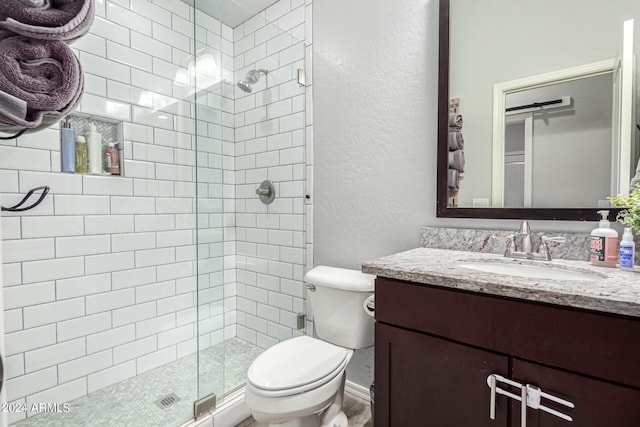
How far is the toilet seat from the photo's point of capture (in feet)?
3.77

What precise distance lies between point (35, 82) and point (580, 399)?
4.88 feet

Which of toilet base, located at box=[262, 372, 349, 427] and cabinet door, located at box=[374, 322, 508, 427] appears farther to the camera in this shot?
toilet base, located at box=[262, 372, 349, 427]

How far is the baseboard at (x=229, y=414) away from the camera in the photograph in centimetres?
146

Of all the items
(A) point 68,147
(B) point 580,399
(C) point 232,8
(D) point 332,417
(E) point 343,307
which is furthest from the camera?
(C) point 232,8

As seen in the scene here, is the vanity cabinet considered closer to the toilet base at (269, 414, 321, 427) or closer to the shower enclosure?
the toilet base at (269, 414, 321, 427)

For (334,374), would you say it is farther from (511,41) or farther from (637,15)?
(637,15)

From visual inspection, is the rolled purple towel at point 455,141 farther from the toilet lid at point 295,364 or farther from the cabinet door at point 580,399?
the toilet lid at point 295,364

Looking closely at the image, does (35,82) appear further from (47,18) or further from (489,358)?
(489,358)

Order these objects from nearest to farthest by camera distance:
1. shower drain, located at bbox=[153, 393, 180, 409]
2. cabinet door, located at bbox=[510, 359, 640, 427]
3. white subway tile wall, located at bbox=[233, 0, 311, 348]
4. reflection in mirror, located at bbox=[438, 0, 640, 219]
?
cabinet door, located at bbox=[510, 359, 640, 427] → reflection in mirror, located at bbox=[438, 0, 640, 219] → shower drain, located at bbox=[153, 393, 180, 409] → white subway tile wall, located at bbox=[233, 0, 311, 348]

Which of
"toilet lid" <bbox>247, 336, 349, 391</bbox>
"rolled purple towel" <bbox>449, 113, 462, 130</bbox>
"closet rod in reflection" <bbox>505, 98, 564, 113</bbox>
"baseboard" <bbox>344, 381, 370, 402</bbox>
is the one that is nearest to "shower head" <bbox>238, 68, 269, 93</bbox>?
"rolled purple towel" <bbox>449, 113, 462, 130</bbox>

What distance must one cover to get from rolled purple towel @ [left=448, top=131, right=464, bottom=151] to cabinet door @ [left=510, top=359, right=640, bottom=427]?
91 centimetres

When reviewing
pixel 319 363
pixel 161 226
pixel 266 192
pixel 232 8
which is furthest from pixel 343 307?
pixel 232 8

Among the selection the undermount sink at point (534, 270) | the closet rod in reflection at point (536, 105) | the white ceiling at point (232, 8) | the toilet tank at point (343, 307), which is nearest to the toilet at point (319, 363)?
the toilet tank at point (343, 307)

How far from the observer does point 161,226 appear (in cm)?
203
